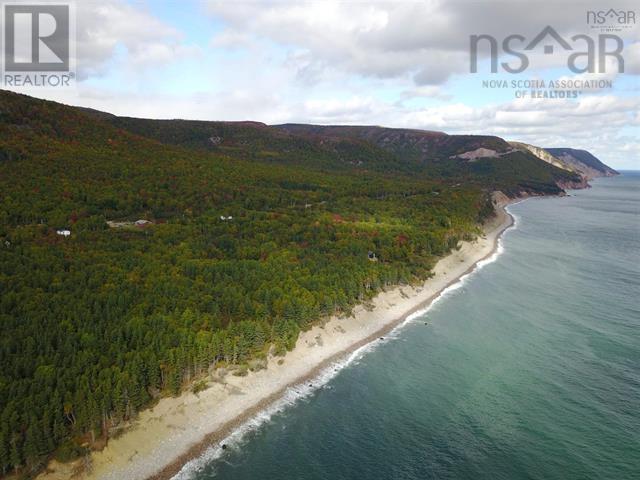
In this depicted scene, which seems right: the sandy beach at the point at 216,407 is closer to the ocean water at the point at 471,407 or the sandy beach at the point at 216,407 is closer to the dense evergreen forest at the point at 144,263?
the dense evergreen forest at the point at 144,263

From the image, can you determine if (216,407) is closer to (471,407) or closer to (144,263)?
(471,407)

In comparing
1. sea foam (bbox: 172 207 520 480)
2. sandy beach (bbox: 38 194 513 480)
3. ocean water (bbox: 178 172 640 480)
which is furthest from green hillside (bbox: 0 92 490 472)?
ocean water (bbox: 178 172 640 480)

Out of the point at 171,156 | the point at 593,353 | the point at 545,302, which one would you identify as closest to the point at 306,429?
the point at 593,353

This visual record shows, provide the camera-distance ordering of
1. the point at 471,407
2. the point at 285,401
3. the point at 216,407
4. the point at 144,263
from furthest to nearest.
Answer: the point at 144,263 → the point at 285,401 → the point at 471,407 → the point at 216,407

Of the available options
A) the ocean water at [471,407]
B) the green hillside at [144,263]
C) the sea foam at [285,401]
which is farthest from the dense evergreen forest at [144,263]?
the ocean water at [471,407]

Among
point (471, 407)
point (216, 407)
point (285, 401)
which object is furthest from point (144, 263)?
point (471, 407)

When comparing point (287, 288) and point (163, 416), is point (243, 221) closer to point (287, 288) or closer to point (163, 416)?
point (287, 288)
